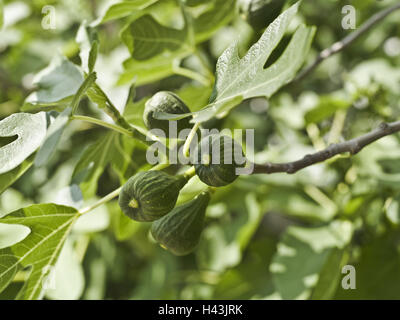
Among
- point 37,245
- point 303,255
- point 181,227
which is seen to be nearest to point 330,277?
point 303,255

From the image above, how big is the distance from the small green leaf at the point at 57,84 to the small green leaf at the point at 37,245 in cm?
28

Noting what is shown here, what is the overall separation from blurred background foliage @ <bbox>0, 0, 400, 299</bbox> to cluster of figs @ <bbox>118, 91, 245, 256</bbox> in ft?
0.78

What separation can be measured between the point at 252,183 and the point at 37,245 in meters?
0.96

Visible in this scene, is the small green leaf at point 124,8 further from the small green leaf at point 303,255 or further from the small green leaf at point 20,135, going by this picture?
the small green leaf at point 303,255

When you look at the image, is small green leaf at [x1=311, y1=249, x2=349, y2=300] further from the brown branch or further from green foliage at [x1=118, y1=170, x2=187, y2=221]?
green foliage at [x1=118, y1=170, x2=187, y2=221]

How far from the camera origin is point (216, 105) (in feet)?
3.04

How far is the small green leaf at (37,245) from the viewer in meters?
1.15

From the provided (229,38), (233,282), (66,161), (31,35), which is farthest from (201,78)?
(31,35)

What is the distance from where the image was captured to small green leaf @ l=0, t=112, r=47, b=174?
96 cm

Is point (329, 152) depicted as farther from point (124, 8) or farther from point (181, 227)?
point (124, 8)

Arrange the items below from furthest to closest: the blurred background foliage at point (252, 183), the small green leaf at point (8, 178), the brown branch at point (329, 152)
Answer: the blurred background foliage at point (252, 183) → the small green leaf at point (8, 178) → the brown branch at point (329, 152)

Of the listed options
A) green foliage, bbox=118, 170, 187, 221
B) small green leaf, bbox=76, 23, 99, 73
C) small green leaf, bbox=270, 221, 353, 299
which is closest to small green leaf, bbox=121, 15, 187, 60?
small green leaf, bbox=76, 23, 99, 73

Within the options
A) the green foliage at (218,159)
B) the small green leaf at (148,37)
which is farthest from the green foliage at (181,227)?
the small green leaf at (148,37)

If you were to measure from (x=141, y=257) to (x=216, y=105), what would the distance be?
1719 mm
